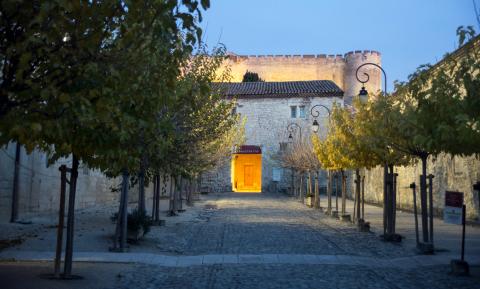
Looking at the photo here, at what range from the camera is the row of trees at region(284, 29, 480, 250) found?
8.48 m

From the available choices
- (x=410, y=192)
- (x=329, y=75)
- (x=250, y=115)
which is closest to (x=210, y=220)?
(x=410, y=192)

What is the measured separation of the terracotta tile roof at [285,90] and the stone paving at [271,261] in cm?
3367

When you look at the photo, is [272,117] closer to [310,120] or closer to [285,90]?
[285,90]

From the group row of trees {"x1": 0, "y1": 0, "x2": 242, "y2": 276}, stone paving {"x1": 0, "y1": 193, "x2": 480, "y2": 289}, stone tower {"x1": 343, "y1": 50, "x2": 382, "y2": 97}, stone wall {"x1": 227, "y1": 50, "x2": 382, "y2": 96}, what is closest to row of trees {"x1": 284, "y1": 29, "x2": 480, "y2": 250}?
stone paving {"x1": 0, "y1": 193, "x2": 480, "y2": 289}

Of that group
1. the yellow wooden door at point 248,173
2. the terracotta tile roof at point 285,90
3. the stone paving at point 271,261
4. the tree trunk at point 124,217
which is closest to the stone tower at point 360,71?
the terracotta tile roof at point 285,90

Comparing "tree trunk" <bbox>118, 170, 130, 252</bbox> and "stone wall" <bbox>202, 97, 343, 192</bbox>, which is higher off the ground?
"stone wall" <bbox>202, 97, 343, 192</bbox>

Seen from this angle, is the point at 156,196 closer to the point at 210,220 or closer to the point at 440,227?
the point at 210,220

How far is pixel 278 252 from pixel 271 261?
4.60ft

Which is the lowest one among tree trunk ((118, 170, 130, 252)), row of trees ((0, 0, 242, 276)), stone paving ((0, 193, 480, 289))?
stone paving ((0, 193, 480, 289))

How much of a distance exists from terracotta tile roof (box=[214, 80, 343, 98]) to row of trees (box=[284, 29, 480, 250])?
2830cm

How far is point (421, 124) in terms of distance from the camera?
9859 mm

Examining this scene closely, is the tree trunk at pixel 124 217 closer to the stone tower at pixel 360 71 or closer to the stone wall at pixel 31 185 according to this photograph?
the stone wall at pixel 31 185

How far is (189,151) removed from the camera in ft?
56.2

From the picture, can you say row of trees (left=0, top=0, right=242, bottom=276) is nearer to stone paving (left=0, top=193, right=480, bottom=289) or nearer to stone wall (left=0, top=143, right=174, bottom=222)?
stone paving (left=0, top=193, right=480, bottom=289)
